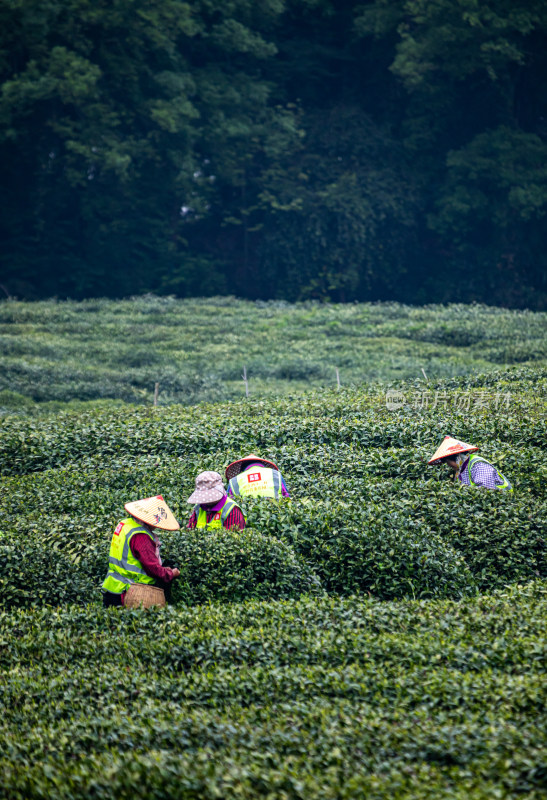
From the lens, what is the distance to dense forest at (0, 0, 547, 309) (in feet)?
165

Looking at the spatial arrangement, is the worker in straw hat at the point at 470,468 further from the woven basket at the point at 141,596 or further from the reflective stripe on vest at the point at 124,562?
the reflective stripe on vest at the point at 124,562

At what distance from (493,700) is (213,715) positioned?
2231 mm

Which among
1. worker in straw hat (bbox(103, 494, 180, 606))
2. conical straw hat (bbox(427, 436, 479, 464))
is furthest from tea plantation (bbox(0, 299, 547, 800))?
conical straw hat (bbox(427, 436, 479, 464))

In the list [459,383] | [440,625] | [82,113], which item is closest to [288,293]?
[82,113]

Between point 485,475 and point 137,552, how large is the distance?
205 inches

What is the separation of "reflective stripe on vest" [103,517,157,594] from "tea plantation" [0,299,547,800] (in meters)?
0.35

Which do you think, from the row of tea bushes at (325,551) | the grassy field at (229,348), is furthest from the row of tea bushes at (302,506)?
the grassy field at (229,348)

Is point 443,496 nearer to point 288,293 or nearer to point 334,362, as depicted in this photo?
point 334,362

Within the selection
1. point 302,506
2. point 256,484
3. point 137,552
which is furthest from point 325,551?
point 137,552

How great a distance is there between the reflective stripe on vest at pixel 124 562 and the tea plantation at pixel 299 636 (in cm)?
35

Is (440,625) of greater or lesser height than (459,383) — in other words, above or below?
below

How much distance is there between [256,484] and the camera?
1115cm

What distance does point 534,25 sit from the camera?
5112cm

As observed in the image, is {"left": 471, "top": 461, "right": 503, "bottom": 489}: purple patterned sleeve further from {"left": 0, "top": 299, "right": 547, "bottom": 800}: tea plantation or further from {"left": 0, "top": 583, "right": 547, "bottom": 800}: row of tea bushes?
{"left": 0, "top": 583, "right": 547, "bottom": 800}: row of tea bushes
